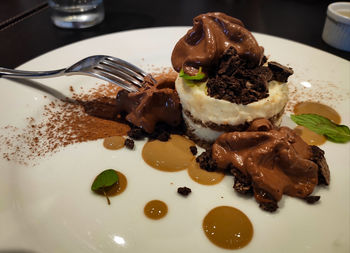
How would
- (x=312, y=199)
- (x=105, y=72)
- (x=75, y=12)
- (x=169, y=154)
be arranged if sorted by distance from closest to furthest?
(x=312, y=199)
(x=169, y=154)
(x=105, y=72)
(x=75, y=12)

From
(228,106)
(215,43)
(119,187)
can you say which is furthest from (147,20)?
(119,187)

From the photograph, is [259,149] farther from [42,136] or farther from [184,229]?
[42,136]

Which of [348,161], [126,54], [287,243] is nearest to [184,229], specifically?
[287,243]

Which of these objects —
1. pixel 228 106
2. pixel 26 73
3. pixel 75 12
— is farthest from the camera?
pixel 75 12

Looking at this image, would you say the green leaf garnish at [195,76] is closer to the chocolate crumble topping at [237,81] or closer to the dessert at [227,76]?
the dessert at [227,76]

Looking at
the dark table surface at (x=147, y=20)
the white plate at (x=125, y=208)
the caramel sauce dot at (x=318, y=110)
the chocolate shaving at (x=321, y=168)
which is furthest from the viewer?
the dark table surface at (x=147, y=20)

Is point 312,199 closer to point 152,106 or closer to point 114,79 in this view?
point 152,106

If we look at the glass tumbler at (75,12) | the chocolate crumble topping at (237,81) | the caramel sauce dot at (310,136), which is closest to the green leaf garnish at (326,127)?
the caramel sauce dot at (310,136)
